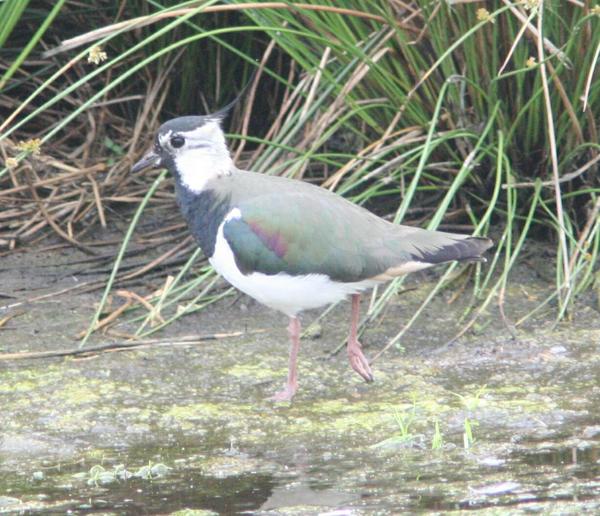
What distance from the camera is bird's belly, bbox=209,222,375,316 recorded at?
15.4ft

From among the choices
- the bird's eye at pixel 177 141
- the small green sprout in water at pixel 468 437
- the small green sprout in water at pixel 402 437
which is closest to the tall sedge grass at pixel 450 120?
the bird's eye at pixel 177 141

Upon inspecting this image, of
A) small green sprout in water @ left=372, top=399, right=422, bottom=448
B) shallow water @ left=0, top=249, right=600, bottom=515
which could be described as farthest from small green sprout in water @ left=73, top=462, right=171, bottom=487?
small green sprout in water @ left=372, top=399, right=422, bottom=448

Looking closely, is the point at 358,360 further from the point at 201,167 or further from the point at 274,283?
the point at 201,167

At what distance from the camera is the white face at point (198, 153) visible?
16.2 ft

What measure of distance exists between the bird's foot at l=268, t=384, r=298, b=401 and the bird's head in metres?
0.88

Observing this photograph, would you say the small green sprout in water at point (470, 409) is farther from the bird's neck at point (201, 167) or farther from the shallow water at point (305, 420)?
the bird's neck at point (201, 167)

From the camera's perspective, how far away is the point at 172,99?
23.1 ft

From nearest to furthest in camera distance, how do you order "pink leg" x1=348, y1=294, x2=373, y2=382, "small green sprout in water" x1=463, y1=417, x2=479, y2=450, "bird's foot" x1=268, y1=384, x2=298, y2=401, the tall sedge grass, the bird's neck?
"small green sprout in water" x1=463, y1=417, x2=479, y2=450 < "bird's foot" x1=268, y1=384, x2=298, y2=401 < "pink leg" x1=348, y1=294, x2=373, y2=382 < the bird's neck < the tall sedge grass

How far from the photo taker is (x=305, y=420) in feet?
14.6

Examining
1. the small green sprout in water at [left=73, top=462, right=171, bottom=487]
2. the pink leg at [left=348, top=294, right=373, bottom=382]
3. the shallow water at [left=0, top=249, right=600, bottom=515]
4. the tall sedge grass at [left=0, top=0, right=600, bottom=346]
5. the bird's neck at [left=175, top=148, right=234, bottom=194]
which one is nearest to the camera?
the shallow water at [left=0, top=249, right=600, bottom=515]

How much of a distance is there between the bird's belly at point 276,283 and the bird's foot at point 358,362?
8.7 inches

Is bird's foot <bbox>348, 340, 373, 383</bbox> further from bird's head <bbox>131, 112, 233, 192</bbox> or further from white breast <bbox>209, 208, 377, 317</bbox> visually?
bird's head <bbox>131, 112, 233, 192</bbox>

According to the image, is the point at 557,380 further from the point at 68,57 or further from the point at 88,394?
the point at 68,57

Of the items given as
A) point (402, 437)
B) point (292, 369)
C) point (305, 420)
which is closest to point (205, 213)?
point (292, 369)
